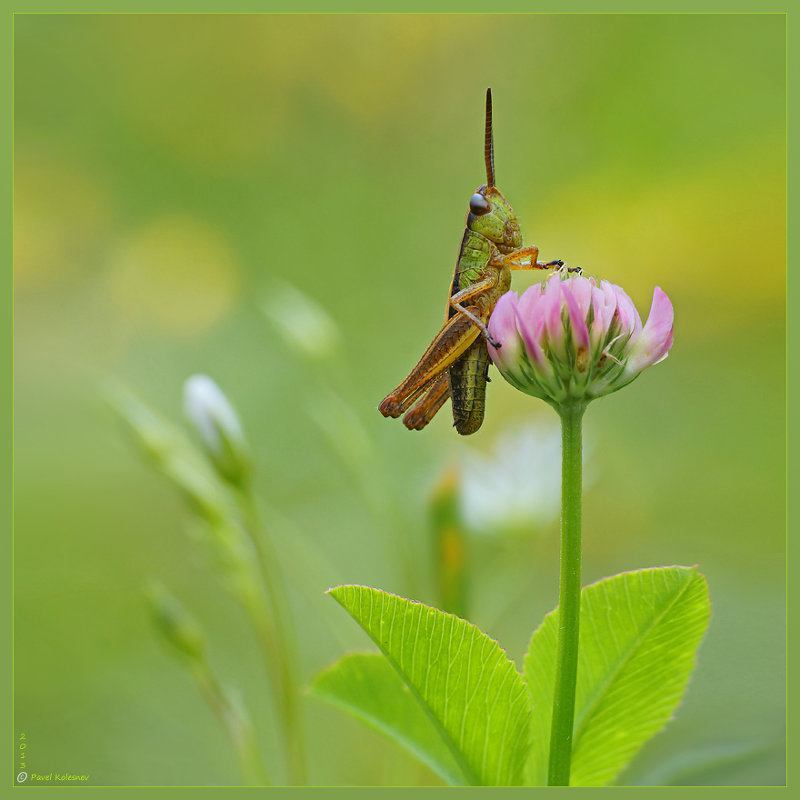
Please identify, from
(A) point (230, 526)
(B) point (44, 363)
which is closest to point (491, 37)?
(B) point (44, 363)

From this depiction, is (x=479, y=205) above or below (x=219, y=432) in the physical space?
above

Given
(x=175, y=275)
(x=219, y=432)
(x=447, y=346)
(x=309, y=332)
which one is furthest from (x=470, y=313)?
(x=175, y=275)

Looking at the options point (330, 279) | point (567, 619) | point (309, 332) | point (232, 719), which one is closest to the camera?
point (567, 619)

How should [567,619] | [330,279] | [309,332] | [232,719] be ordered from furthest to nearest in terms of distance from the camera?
[330,279] → [309,332] → [232,719] → [567,619]

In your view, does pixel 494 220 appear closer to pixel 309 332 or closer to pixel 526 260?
pixel 526 260

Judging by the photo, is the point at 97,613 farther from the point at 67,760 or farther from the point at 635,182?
the point at 635,182

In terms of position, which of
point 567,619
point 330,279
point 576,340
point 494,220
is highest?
point 330,279

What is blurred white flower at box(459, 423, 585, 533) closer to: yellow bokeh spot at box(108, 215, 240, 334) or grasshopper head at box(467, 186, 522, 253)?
grasshopper head at box(467, 186, 522, 253)
